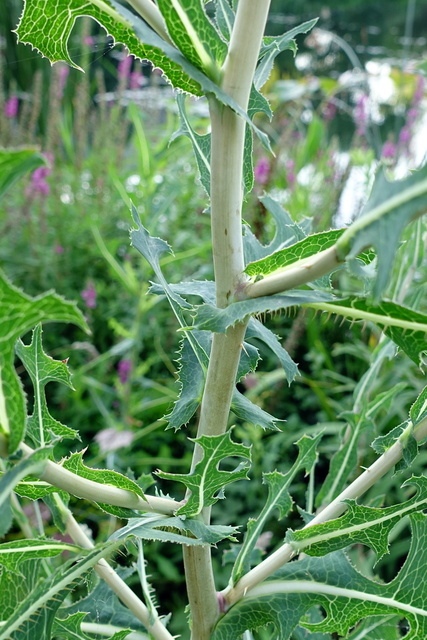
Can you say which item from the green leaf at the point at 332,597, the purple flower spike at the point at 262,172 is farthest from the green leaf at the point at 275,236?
the purple flower spike at the point at 262,172

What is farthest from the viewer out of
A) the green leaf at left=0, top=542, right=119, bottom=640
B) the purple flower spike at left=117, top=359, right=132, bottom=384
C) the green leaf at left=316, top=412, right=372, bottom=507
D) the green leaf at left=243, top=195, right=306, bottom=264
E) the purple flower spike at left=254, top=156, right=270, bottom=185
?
the purple flower spike at left=254, top=156, right=270, bottom=185

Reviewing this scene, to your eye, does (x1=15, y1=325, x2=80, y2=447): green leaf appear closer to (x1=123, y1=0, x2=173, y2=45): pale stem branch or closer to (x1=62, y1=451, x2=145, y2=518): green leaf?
(x1=62, y1=451, x2=145, y2=518): green leaf

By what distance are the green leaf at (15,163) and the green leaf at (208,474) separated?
18cm

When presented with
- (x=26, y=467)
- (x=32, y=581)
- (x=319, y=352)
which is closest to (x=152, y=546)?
(x=319, y=352)

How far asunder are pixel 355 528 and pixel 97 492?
0.56ft

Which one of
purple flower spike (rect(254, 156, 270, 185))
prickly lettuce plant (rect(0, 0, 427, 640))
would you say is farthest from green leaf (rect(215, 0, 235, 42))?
purple flower spike (rect(254, 156, 270, 185))

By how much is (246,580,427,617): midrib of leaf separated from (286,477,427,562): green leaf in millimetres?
24

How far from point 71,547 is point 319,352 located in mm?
1425

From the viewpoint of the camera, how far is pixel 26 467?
28cm

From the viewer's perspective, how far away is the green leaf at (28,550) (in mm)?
390

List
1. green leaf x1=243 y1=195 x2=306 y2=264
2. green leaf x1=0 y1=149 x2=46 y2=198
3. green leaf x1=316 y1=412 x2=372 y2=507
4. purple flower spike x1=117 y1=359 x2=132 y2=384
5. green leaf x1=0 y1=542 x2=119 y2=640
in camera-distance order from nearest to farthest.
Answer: green leaf x1=0 y1=149 x2=46 y2=198
green leaf x1=0 y1=542 x2=119 y2=640
green leaf x1=243 y1=195 x2=306 y2=264
green leaf x1=316 y1=412 x2=372 y2=507
purple flower spike x1=117 y1=359 x2=132 y2=384

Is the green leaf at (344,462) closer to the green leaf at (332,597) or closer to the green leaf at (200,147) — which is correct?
the green leaf at (332,597)

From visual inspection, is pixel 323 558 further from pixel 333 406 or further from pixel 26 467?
pixel 333 406

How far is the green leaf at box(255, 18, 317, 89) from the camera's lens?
42 centimetres
